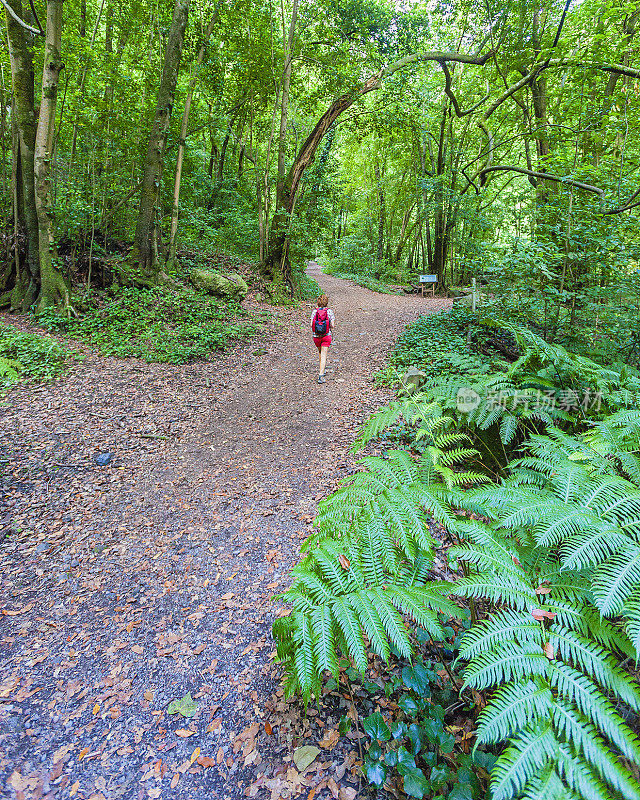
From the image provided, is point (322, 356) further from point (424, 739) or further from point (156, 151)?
point (156, 151)

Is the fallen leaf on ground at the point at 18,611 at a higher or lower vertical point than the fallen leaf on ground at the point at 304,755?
lower

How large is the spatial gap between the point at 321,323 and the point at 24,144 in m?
8.17

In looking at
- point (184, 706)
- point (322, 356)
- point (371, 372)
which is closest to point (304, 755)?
Answer: point (184, 706)

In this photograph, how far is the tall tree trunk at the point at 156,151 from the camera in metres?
9.35

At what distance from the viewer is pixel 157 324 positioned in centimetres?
891

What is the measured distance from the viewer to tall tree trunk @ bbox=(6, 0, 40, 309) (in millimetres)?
7914

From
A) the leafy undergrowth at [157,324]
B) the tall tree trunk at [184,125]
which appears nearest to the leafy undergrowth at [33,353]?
the leafy undergrowth at [157,324]

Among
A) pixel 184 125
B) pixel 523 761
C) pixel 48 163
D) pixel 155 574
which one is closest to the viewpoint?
pixel 523 761

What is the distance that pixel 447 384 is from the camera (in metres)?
3.53

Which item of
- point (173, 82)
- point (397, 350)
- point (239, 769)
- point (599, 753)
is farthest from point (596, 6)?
point (239, 769)

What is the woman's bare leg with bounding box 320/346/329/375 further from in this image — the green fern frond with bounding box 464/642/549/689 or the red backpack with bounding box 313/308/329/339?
the green fern frond with bounding box 464/642/549/689

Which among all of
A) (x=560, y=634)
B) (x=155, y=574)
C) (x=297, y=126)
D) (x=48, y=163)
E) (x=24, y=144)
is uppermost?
(x=297, y=126)

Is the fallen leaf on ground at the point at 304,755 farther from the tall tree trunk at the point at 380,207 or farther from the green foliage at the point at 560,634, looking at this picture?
the tall tree trunk at the point at 380,207

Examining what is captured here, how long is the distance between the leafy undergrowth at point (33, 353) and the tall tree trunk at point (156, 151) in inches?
141
